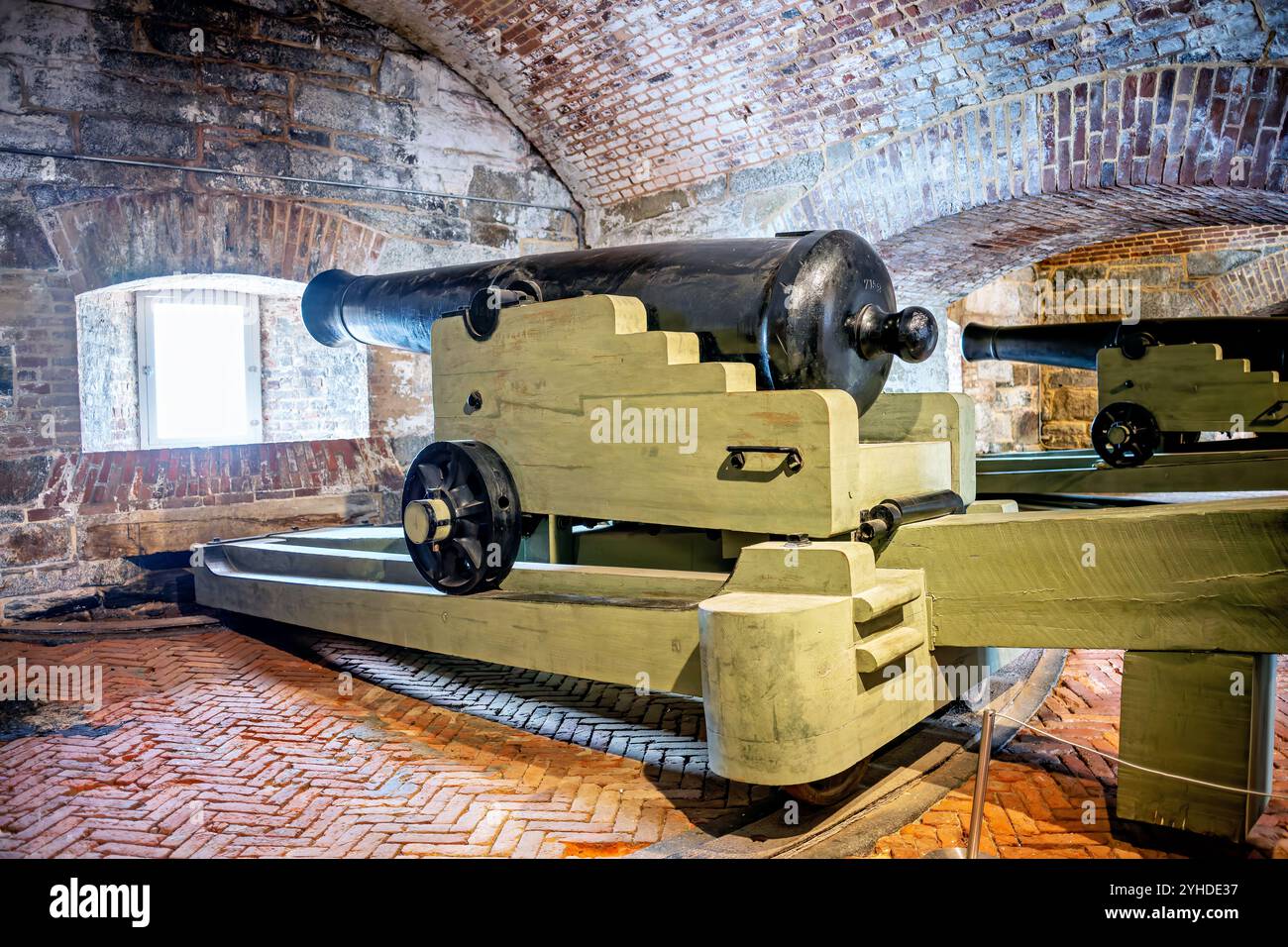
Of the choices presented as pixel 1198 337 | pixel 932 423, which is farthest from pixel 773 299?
pixel 1198 337

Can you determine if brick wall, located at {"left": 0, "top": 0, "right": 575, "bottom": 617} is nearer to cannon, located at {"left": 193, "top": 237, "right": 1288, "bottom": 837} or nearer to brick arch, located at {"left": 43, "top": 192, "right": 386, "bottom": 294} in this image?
brick arch, located at {"left": 43, "top": 192, "right": 386, "bottom": 294}

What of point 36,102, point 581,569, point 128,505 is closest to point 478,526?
→ point 581,569

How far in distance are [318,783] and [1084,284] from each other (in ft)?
39.6

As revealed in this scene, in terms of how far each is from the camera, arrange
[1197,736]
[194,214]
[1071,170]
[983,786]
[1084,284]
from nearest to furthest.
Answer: [983,786] → [1197,736] → [1071,170] → [194,214] → [1084,284]

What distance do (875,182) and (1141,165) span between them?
5.43 feet

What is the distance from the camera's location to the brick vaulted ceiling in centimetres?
498

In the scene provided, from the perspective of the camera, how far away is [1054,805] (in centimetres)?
283

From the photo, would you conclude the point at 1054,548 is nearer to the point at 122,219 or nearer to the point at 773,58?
the point at 773,58

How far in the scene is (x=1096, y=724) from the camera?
141 inches

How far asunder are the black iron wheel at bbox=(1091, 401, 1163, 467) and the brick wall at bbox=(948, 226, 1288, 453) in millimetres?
5708

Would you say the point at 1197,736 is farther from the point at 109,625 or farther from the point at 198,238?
the point at 198,238

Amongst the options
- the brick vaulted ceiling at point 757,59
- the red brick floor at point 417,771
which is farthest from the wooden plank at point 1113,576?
the brick vaulted ceiling at point 757,59

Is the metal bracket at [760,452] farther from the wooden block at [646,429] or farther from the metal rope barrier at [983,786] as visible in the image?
the metal rope barrier at [983,786]

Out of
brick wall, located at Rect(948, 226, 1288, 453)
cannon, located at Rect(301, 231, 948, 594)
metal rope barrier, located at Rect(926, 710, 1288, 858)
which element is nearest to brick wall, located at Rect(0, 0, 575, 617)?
cannon, located at Rect(301, 231, 948, 594)
